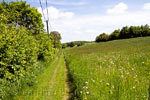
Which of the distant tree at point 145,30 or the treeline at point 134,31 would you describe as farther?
the treeline at point 134,31

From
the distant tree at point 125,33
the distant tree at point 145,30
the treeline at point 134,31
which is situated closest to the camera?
the distant tree at point 145,30

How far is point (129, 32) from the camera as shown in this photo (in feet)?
258

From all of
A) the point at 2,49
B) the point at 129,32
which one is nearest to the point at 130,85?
the point at 2,49

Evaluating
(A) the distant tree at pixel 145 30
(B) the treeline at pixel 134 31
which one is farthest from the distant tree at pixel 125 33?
(A) the distant tree at pixel 145 30

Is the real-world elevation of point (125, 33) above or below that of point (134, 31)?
below

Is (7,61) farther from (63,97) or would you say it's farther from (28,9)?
(28,9)

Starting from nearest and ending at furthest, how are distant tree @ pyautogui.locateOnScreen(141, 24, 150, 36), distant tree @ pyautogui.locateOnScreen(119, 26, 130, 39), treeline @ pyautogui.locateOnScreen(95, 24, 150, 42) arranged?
distant tree @ pyautogui.locateOnScreen(141, 24, 150, 36) < treeline @ pyautogui.locateOnScreen(95, 24, 150, 42) < distant tree @ pyautogui.locateOnScreen(119, 26, 130, 39)

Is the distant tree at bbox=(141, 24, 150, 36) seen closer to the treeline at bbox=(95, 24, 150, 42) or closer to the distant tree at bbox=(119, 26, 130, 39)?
the treeline at bbox=(95, 24, 150, 42)

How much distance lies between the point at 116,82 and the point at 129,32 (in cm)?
8049

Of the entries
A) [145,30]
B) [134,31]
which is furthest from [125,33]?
[145,30]

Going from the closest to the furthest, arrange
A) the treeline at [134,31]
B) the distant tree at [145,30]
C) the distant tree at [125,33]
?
1. the distant tree at [145,30]
2. the treeline at [134,31]
3. the distant tree at [125,33]

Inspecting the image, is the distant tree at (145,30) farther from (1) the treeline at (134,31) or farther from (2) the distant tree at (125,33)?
(2) the distant tree at (125,33)

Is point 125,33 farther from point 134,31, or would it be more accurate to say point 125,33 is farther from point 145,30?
point 145,30

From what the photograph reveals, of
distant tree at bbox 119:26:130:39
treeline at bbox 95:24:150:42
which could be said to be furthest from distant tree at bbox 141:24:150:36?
distant tree at bbox 119:26:130:39
